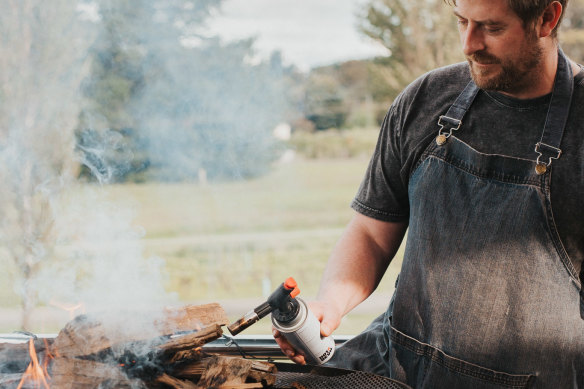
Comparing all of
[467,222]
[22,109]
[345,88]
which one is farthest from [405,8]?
[467,222]

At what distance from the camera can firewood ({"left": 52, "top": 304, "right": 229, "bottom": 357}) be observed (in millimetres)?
1183

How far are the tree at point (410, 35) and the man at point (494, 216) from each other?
4758 mm

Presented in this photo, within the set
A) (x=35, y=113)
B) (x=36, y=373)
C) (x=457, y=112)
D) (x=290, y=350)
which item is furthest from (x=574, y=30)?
(x=36, y=373)

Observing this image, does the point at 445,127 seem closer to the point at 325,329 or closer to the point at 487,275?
the point at 487,275

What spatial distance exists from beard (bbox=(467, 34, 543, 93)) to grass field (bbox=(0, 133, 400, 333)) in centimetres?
445

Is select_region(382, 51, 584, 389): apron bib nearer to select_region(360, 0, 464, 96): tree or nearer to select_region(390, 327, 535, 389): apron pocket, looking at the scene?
select_region(390, 327, 535, 389): apron pocket

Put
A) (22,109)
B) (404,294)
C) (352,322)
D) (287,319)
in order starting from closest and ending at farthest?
1. (287,319)
2. (404,294)
3. (22,109)
4. (352,322)

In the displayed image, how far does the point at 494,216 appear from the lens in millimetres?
1244

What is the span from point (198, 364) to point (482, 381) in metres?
0.63

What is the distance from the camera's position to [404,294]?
4.50ft

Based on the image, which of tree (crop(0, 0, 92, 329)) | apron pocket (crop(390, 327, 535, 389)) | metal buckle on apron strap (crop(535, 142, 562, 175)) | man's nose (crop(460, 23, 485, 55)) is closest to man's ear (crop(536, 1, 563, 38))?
man's nose (crop(460, 23, 485, 55))

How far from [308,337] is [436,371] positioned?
1.09 feet

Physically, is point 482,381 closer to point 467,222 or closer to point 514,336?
point 514,336

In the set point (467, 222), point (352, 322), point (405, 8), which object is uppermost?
point (405, 8)
